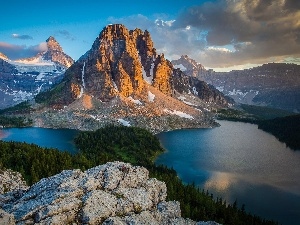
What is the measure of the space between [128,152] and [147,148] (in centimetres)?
1316

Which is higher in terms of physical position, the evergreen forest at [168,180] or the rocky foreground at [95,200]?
the rocky foreground at [95,200]

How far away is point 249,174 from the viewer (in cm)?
14025

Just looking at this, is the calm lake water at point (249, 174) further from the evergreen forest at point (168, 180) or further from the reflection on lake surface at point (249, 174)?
the evergreen forest at point (168, 180)

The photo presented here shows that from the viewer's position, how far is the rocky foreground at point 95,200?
43.4m

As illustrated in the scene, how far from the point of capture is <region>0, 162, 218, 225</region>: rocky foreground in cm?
4338

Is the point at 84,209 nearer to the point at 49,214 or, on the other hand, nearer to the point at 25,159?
the point at 49,214

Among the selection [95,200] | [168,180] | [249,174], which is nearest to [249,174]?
[249,174]

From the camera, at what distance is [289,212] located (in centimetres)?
10150

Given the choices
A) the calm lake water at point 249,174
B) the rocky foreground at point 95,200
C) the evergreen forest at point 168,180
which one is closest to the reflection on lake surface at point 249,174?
the calm lake water at point 249,174

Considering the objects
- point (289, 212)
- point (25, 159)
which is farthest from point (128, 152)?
point (289, 212)

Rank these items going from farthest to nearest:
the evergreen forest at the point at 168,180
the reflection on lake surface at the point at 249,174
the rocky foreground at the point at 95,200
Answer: the reflection on lake surface at the point at 249,174, the evergreen forest at the point at 168,180, the rocky foreground at the point at 95,200

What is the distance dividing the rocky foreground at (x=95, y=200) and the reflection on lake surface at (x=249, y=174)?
58.0m

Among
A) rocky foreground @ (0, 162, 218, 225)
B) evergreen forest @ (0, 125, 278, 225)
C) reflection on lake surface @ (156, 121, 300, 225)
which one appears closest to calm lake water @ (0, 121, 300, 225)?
reflection on lake surface @ (156, 121, 300, 225)

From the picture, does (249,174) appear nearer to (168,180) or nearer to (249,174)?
(249,174)
